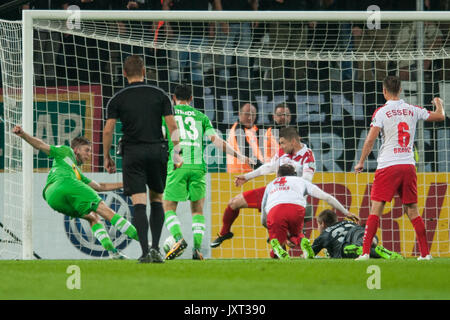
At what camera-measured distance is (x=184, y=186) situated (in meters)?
8.98

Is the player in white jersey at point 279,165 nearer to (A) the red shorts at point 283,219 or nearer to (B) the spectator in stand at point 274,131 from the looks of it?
(A) the red shorts at point 283,219

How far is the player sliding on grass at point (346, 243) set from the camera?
28.8 feet

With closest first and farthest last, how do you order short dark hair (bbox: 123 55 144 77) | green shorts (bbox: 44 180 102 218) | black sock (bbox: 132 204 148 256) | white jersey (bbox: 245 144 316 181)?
black sock (bbox: 132 204 148 256) → short dark hair (bbox: 123 55 144 77) → green shorts (bbox: 44 180 102 218) → white jersey (bbox: 245 144 316 181)

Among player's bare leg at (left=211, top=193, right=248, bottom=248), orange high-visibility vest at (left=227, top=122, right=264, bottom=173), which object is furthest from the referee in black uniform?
orange high-visibility vest at (left=227, top=122, right=264, bottom=173)

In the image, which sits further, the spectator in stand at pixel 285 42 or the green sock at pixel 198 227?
the spectator in stand at pixel 285 42

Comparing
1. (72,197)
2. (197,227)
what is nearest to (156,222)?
(197,227)

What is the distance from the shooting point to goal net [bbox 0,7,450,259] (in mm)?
10953

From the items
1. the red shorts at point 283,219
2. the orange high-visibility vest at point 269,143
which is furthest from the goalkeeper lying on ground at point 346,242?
the orange high-visibility vest at point 269,143

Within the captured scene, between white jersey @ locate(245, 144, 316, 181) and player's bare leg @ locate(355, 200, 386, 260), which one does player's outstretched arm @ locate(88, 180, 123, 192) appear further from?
player's bare leg @ locate(355, 200, 386, 260)

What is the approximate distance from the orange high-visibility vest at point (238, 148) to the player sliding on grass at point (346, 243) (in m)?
2.48

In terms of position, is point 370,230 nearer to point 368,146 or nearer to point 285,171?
point 368,146

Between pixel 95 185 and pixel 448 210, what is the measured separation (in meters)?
4.55

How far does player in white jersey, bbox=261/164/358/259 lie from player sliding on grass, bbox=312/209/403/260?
0.62ft

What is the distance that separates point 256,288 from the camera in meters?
5.11
